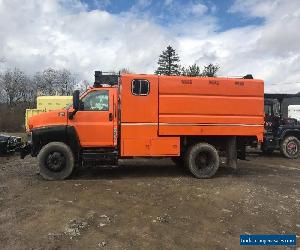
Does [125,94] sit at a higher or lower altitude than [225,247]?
higher

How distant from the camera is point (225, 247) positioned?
6.07 metres

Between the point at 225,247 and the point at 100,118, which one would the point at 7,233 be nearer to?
the point at 225,247

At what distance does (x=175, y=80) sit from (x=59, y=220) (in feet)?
17.6

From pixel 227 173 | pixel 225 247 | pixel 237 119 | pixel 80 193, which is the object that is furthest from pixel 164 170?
A: pixel 225 247

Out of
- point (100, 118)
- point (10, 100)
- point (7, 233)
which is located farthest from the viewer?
point (10, 100)

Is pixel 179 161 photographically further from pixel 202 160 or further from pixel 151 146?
pixel 151 146

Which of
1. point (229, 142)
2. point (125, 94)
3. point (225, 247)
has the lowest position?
point (225, 247)

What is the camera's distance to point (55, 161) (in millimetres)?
10766

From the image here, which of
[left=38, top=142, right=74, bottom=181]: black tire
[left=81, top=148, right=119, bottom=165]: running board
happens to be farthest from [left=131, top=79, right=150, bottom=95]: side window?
[left=38, top=142, right=74, bottom=181]: black tire

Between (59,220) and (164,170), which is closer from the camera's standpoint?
(59,220)

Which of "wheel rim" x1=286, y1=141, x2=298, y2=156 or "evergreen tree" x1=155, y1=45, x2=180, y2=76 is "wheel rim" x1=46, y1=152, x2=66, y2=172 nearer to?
"wheel rim" x1=286, y1=141, x2=298, y2=156

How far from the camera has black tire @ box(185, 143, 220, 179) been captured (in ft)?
37.5

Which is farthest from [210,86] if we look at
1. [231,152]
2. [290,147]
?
[290,147]

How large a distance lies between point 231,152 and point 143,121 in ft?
9.25
